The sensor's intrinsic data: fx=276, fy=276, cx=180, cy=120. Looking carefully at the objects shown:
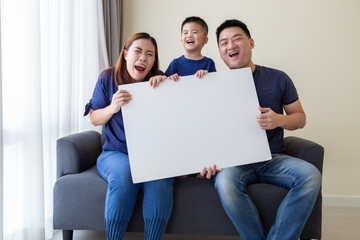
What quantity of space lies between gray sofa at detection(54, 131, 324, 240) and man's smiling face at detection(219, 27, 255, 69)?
60 cm

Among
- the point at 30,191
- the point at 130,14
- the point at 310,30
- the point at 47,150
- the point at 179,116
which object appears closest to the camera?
the point at 179,116

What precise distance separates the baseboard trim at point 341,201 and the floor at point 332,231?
15 centimetres

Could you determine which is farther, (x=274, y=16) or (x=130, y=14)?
(x=130, y=14)

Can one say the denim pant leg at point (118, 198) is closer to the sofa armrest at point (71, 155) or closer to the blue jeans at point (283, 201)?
the sofa armrest at point (71, 155)

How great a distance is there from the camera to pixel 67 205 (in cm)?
140

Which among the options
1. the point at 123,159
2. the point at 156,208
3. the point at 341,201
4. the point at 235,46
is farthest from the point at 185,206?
the point at 341,201

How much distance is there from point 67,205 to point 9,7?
40.8 inches

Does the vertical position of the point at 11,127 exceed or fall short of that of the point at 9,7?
it falls short

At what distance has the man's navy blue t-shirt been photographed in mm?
1520

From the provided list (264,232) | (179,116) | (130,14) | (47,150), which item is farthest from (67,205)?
(130,14)

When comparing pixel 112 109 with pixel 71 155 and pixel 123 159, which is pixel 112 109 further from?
pixel 71 155

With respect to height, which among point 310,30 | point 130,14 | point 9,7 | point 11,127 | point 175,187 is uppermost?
point 130,14

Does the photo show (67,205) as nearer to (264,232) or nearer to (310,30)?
(264,232)

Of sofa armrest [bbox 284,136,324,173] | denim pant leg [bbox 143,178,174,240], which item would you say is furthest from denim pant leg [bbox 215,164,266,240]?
sofa armrest [bbox 284,136,324,173]
